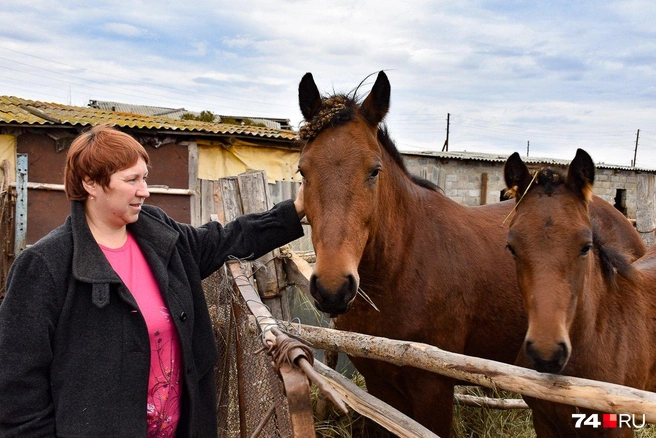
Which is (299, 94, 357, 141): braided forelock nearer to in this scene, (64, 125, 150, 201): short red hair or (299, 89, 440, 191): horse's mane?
(299, 89, 440, 191): horse's mane

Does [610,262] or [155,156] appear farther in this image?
[155,156]

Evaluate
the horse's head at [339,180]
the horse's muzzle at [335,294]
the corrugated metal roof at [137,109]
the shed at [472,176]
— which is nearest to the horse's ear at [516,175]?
the horse's head at [339,180]

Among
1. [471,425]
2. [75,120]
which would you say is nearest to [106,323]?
[471,425]

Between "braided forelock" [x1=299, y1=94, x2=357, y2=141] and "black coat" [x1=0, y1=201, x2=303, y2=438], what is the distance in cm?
102

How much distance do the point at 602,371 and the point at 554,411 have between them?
1.06 ft

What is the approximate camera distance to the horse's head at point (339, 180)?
7.66ft

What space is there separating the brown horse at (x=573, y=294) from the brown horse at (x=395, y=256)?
22.6 inches

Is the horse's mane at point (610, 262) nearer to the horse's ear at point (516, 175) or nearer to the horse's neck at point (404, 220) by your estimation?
A: the horse's ear at point (516, 175)

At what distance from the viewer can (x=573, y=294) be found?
239cm

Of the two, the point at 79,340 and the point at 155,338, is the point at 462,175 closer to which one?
the point at 155,338

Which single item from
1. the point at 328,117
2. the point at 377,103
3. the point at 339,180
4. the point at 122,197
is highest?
the point at 377,103

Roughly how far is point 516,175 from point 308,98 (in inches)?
49.0

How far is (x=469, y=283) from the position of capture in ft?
11.0

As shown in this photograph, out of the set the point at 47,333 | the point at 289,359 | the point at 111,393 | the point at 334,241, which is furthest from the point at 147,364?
the point at 334,241
